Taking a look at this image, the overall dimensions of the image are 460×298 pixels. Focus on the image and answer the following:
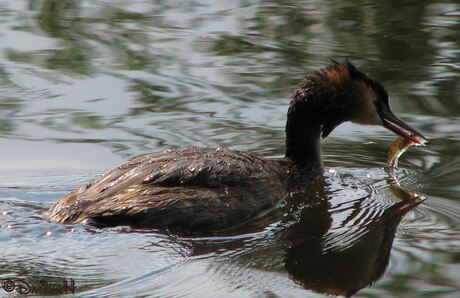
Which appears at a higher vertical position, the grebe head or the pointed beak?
the grebe head

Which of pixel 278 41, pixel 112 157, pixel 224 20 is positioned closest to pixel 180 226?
pixel 112 157

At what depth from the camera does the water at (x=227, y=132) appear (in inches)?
217

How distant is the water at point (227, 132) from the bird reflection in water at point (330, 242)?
0.05ft

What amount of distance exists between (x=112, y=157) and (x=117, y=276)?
267 centimetres

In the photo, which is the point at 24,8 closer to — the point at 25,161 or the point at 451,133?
the point at 25,161

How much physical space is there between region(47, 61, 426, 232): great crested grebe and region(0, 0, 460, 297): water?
0.54ft

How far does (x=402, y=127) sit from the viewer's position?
770cm

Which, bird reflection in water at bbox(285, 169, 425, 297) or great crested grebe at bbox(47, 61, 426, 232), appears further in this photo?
great crested grebe at bbox(47, 61, 426, 232)

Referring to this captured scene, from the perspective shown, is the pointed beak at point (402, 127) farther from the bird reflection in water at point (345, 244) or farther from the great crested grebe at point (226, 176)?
the bird reflection in water at point (345, 244)

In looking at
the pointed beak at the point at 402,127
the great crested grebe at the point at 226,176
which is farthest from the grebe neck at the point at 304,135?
the pointed beak at the point at 402,127

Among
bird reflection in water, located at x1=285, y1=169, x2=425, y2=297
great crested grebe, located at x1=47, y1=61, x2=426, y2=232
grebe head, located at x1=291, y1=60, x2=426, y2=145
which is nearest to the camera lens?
bird reflection in water, located at x1=285, y1=169, x2=425, y2=297

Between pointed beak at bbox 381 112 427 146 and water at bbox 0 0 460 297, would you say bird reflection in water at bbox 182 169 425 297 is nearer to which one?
water at bbox 0 0 460 297

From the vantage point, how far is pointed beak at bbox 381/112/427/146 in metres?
7.57

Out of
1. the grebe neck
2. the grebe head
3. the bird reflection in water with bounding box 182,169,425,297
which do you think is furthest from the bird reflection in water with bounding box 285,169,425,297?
the grebe head
